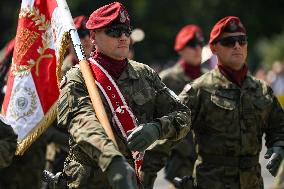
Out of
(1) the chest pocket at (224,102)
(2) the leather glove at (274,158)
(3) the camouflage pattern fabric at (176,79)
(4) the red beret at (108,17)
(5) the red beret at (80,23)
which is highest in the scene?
(4) the red beret at (108,17)

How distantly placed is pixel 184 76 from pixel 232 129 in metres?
3.59

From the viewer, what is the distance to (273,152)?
829 centimetres

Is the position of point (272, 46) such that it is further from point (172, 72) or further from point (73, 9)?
point (172, 72)

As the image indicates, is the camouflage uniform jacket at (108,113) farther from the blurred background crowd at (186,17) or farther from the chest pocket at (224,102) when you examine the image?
the blurred background crowd at (186,17)

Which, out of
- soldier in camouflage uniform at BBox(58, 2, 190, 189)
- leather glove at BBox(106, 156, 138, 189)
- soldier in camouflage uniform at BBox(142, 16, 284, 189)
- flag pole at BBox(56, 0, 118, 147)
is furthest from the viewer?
soldier in camouflage uniform at BBox(142, 16, 284, 189)

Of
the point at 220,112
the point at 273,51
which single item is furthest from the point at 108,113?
the point at 273,51

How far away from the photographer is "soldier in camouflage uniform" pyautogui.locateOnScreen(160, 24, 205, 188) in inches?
453

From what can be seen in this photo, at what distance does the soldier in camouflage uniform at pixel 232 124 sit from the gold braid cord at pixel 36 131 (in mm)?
863

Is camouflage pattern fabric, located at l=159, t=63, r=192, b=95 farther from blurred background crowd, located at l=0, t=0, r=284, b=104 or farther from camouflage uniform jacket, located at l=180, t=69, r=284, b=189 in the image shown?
blurred background crowd, located at l=0, t=0, r=284, b=104

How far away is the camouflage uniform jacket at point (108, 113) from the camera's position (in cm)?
659

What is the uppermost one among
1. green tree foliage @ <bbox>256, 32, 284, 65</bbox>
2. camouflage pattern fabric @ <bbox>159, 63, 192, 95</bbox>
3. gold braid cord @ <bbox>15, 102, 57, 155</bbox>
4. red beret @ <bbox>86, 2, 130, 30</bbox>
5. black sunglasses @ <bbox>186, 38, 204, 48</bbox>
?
red beret @ <bbox>86, 2, 130, 30</bbox>

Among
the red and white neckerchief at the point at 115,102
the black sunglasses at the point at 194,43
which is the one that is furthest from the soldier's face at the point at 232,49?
the black sunglasses at the point at 194,43

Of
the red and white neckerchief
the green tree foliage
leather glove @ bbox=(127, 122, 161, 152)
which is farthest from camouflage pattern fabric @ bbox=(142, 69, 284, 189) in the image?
the green tree foliage

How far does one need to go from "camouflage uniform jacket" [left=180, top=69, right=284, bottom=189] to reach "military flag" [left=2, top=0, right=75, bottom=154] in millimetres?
1111
